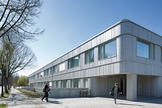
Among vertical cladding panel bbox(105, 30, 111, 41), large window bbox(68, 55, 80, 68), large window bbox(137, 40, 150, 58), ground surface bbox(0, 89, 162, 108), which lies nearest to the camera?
ground surface bbox(0, 89, 162, 108)

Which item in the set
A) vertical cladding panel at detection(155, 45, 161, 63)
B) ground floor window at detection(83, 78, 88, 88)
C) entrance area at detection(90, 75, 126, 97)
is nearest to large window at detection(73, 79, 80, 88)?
ground floor window at detection(83, 78, 88, 88)

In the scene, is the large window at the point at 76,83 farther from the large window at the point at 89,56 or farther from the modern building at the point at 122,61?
the large window at the point at 89,56

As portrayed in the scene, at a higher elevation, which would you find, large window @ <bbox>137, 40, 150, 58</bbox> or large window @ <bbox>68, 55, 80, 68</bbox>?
large window @ <bbox>137, 40, 150, 58</bbox>

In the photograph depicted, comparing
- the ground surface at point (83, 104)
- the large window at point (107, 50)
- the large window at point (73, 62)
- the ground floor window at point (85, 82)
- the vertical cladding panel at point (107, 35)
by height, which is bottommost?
the ground surface at point (83, 104)

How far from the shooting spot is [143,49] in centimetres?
1842

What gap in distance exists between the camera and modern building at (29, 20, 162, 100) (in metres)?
16.3

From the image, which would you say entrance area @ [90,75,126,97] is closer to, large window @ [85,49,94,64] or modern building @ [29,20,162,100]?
modern building @ [29,20,162,100]

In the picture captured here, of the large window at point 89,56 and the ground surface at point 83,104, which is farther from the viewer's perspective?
the large window at point 89,56

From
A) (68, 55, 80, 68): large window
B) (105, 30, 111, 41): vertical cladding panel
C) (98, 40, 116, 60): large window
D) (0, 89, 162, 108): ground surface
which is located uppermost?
(105, 30, 111, 41): vertical cladding panel

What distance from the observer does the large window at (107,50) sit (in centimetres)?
1780

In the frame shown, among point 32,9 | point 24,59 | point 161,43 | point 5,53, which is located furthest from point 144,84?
point 24,59

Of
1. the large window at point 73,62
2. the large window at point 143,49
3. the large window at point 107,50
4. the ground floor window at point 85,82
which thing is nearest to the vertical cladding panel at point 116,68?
the large window at point 107,50

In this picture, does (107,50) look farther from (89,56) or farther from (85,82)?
(85,82)

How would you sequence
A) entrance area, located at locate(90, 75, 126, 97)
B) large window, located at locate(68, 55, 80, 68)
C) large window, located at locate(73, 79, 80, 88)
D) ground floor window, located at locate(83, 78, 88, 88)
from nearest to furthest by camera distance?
entrance area, located at locate(90, 75, 126, 97) → ground floor window, located at locate(83, 78, 88, 88) → large window, located at locate(73, 79, 80, 88) → large window, located at locate(68, 55, 80, 68)
